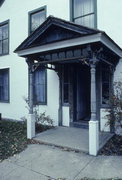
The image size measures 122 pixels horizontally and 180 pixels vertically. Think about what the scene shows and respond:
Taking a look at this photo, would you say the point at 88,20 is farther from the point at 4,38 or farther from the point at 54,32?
the point at 4,38

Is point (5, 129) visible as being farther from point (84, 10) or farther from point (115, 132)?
point (84, 10)

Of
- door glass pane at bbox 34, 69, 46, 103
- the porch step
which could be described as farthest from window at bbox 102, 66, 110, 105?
door glass pane at bbox 34, 69, 46, 103

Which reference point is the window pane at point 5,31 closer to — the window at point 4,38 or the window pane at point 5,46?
the window at point 4,38

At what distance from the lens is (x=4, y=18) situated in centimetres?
1091

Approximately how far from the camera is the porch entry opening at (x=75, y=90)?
800 centimetres

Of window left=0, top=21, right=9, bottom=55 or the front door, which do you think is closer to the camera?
the front door

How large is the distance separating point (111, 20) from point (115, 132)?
4.50 metres

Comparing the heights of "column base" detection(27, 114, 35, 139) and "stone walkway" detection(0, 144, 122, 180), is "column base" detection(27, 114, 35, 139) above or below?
above

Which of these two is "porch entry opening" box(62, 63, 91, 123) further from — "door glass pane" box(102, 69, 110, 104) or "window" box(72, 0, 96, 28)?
"window" box(72, 0, 96, 28)

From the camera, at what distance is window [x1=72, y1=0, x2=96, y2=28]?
736cm

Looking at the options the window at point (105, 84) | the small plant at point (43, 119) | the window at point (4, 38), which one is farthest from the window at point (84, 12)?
the window at point (4, 38)

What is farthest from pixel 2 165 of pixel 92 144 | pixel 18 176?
pixel 92 144

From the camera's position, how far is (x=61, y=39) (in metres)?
5.23

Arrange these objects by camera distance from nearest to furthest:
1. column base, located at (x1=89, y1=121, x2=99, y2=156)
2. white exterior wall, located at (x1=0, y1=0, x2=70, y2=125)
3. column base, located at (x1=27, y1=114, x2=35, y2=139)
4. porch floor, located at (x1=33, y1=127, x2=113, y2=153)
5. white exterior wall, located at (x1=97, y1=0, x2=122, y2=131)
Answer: column base, located at (x1=89, y1=121, x2=99, y2=156), porch floor, located at (x1=33, y1=127, x2=113, y2=153), column base, located at (x1=27, y1=114, x2=35, y2=139), white exterior wall, located at (x1=97, y1=0, x2=122, y2=131), white exterior wall, located at (x1=0, y1=0, x2=70, y2=125)
